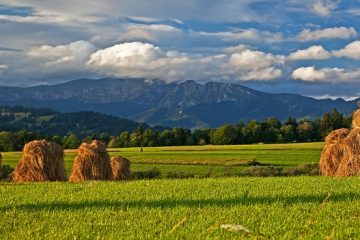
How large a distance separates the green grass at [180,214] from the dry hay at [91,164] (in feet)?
47.0

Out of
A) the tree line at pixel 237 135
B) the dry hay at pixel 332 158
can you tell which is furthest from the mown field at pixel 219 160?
the tree line at pixel 237 135

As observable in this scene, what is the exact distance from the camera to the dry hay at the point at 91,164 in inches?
1395

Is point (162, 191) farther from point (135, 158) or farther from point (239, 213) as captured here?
point (135, 158)

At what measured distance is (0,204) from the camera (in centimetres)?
1733

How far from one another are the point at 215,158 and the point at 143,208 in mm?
65368

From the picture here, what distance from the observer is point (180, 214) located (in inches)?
536

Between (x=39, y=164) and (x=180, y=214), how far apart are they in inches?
873

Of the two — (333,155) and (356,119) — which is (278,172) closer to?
(356,119)

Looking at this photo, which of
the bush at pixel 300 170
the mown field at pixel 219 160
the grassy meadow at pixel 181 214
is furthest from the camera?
the mown field at pixel 219 160

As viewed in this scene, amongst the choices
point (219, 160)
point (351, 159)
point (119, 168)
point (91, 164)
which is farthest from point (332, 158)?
point (219, 160)

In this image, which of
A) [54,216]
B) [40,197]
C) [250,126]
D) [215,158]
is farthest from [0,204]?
[250,126]

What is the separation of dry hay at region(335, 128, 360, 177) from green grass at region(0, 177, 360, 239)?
50.9ft

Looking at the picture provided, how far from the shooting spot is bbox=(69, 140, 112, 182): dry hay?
35.4 meters

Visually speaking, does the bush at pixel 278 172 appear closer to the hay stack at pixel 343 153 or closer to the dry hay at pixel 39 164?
the hay stack at pixel 343 153
